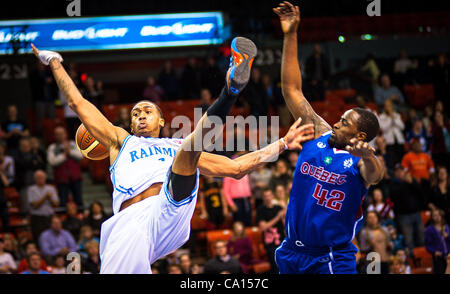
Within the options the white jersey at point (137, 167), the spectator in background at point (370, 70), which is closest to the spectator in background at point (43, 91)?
the spectator in background at point (370, 70)

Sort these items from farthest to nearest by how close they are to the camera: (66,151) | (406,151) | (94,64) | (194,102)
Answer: (94,64) → (194,102) → (406,151) → (66,151)

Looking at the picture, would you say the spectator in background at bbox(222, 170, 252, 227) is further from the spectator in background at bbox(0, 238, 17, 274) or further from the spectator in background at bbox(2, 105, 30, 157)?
the spectator in background at bbox(2, 105, 30, 157)

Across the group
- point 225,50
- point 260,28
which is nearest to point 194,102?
point 225,50

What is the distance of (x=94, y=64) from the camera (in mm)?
19016

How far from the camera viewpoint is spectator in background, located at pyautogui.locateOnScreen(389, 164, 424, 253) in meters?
11.9

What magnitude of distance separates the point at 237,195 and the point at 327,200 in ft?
21.6

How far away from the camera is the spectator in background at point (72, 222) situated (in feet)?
36.7

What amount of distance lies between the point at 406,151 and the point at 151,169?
1017cm

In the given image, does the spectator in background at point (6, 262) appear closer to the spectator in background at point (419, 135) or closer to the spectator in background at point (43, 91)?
the spectator in background at point (43, 91)

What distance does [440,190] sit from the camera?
12.5 m

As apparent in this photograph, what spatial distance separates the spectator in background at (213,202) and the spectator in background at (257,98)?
3216mm

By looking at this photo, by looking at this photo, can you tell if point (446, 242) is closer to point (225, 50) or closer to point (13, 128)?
point (225, 50)

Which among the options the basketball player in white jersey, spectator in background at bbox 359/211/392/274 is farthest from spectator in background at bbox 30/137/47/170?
the basketball player in white jersey

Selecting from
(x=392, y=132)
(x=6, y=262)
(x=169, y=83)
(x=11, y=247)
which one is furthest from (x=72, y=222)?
(x=392, y=132)
